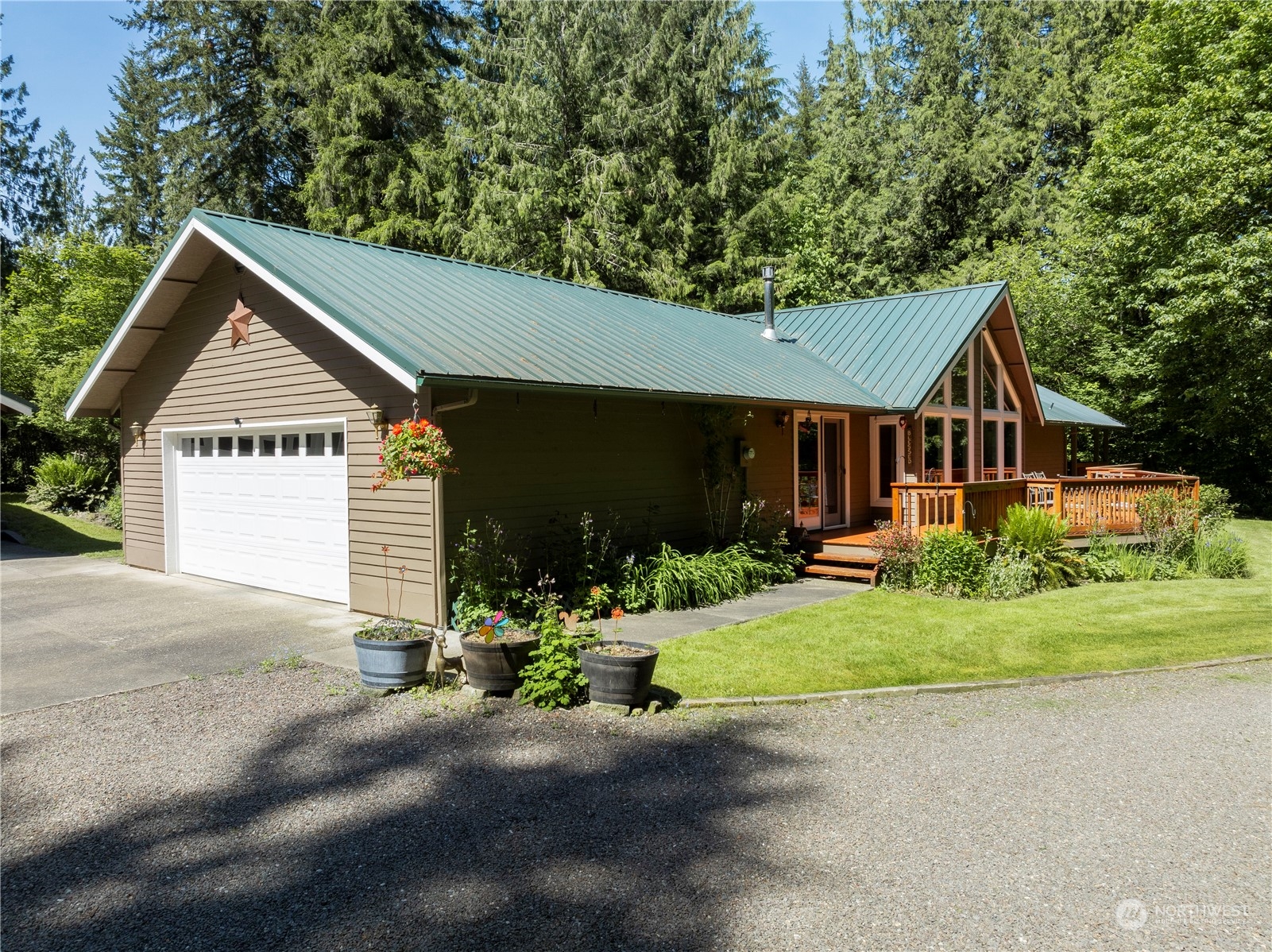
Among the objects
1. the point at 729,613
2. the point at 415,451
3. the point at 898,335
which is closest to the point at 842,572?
the point at 729,613

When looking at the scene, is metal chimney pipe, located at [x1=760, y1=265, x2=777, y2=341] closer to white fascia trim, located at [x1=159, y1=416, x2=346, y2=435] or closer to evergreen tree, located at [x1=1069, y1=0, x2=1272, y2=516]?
white fascia trim, located at [x1=159, y1=416, x2=346, y2=435]

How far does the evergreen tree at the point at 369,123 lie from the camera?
24078mm

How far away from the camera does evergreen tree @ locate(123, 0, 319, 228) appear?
2703cm

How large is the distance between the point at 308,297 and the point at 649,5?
2409 centimetres

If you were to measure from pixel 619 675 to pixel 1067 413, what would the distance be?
1934 cm

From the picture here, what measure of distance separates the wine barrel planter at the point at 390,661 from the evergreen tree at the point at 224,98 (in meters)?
24.5

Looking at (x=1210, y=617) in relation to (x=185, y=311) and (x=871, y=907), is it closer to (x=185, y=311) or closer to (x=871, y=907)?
(x=871, y=907)

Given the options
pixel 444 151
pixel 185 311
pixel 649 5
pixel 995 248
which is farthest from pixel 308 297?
pixel 995 248

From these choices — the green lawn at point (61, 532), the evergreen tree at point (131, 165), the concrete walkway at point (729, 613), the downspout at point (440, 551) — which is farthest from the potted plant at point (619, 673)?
the evergreen tree at point (131, 165)

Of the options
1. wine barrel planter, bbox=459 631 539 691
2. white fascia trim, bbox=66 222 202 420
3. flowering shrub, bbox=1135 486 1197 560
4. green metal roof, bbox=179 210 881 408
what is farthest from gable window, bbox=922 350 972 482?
white fascia trim, bbox=66 222 202 420

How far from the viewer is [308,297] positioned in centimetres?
876

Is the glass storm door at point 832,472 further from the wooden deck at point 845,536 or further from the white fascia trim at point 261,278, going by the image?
the white fascia trim at point 261,278

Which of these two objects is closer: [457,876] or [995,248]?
[457,876]

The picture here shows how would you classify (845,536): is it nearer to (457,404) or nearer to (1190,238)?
(457,404)
